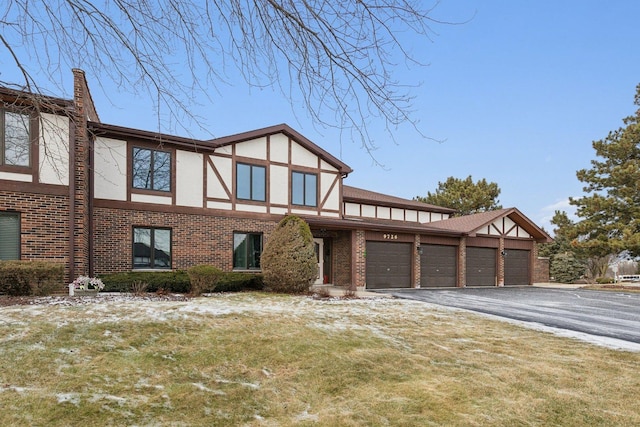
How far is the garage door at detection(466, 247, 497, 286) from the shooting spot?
20.6 metres

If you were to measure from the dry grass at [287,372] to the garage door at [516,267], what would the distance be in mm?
15394

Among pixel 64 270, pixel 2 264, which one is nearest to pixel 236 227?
pixel 64 270

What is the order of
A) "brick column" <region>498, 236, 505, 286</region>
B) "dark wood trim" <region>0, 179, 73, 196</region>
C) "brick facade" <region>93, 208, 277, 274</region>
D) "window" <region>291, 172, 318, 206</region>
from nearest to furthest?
1. "dark wood trim" <region>0, 179, 73, 196</region>
2. "brick facade" <region>93, 208, 277, 274</region>
3. "window" <region>291, 172, 318, 206</region>
4. "brick column" <region>498, 236, 505, 286</region>

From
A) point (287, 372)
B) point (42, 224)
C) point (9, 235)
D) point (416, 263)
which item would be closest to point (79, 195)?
point (42, 224)

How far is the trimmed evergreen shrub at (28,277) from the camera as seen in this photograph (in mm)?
9211

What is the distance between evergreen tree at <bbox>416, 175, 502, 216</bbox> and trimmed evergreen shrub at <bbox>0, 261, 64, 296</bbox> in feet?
109

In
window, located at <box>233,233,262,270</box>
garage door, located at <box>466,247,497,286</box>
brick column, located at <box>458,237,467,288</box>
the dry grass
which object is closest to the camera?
the dry grass

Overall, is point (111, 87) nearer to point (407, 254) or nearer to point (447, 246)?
point (407, 254)

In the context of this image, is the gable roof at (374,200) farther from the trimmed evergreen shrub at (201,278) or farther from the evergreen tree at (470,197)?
the evergreen tree at (470,197)

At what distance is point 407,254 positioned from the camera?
18578 mm

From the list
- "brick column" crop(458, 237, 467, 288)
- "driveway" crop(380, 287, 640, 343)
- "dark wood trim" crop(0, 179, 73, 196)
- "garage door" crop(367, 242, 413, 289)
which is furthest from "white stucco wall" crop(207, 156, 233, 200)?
"brick column" crop(458, 237, 467, 288)

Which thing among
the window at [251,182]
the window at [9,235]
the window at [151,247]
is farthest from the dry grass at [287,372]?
the window at [251,182]

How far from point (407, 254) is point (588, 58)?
1136 cm

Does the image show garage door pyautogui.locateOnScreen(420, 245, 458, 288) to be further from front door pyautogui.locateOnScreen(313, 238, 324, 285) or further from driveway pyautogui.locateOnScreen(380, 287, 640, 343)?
driveway pyautogui.locateOnScreen(380, 287, 640, 343)
